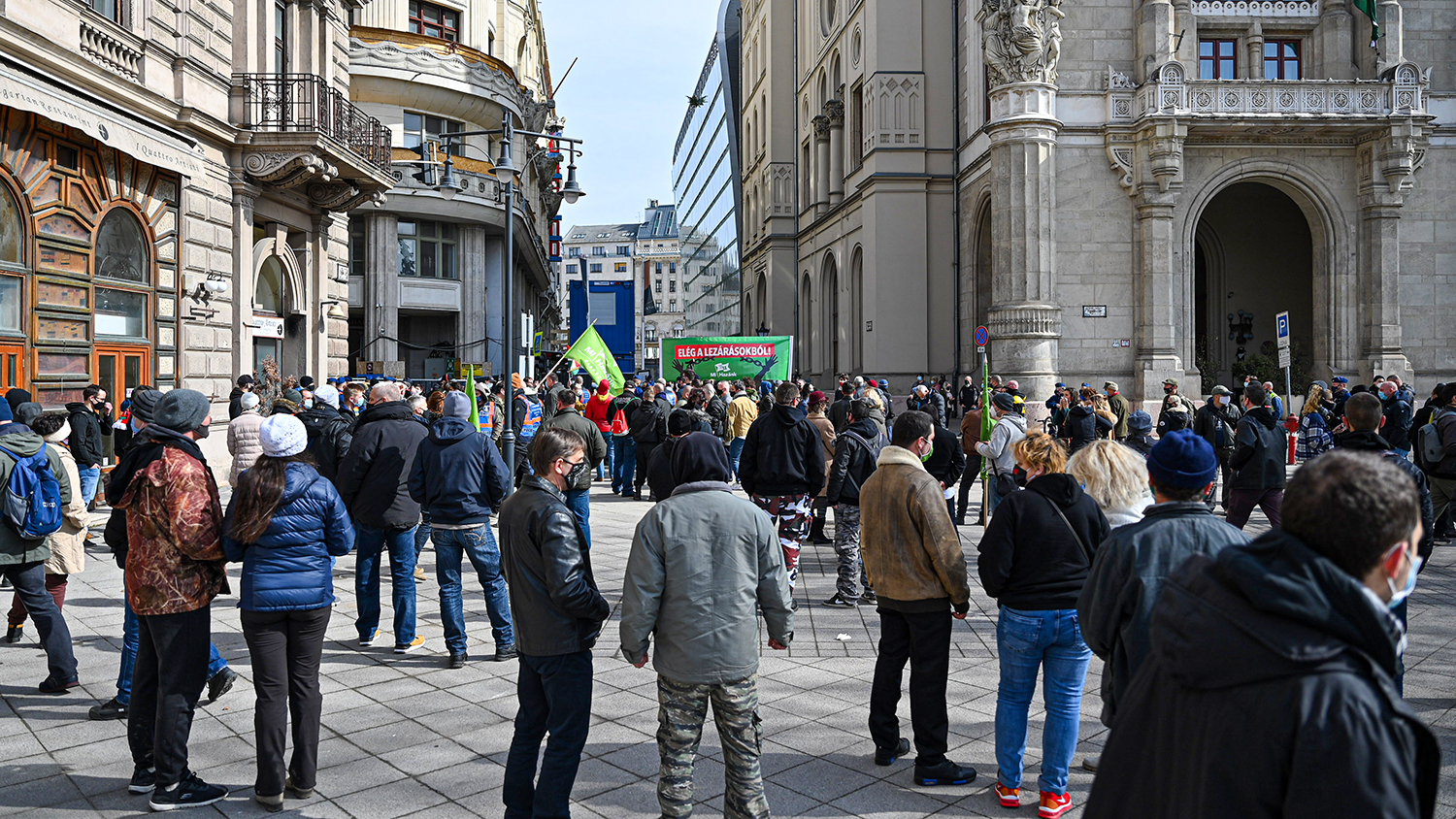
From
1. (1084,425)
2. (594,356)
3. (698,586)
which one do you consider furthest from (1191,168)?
(698,586)

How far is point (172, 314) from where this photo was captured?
1558 cm

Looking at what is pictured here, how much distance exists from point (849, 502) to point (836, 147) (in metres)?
35.7

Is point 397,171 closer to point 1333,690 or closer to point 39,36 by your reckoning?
point 39,36

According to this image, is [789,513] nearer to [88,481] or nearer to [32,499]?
[32,499]

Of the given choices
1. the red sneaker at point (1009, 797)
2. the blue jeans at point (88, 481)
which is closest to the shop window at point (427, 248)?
the blue jeans at point (88, 481)

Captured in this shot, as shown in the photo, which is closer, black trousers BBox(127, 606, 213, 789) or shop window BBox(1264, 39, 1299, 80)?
black trousers BBox(127, 606, 213, 789)

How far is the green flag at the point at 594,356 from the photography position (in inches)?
569

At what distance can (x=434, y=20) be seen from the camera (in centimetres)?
3612

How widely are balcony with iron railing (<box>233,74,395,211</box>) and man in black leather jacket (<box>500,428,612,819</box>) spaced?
49.1 ft

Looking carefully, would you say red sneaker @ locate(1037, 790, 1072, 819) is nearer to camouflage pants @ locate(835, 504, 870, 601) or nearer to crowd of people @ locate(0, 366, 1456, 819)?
crowd of people @ locate(0, 366, 1456, 819)

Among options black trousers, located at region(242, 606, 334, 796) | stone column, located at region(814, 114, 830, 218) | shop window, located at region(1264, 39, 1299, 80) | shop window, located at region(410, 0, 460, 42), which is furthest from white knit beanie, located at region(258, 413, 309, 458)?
stone column, located at region(814, 114, 830, 218)

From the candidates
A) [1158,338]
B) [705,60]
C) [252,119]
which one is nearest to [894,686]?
[252,119]

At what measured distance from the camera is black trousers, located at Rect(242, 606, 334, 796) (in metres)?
4.77

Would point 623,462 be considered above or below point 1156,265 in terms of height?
below
